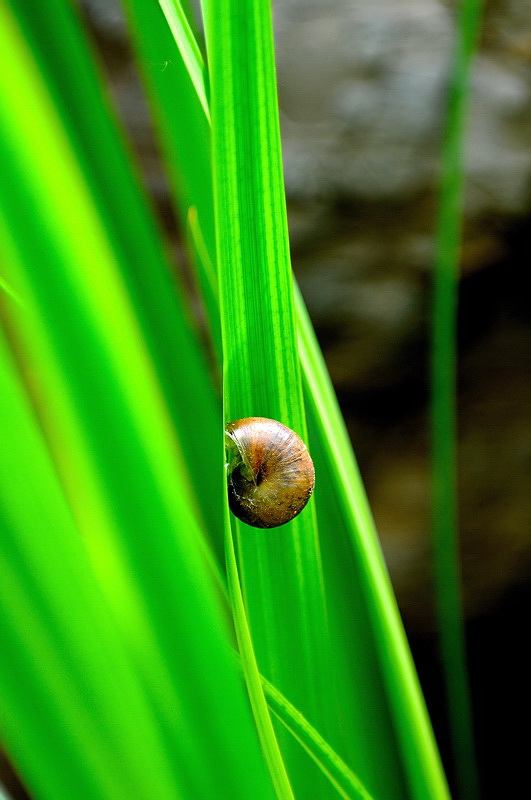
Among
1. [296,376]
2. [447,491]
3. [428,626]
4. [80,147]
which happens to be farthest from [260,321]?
[428,626]

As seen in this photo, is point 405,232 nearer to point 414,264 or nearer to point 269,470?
point 414,264

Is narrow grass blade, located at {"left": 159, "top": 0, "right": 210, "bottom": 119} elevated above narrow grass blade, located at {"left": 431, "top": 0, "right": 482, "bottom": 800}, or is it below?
above

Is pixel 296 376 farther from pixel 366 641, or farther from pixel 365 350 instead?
pixel 365 350

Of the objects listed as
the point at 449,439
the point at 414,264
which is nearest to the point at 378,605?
the point at 449,439

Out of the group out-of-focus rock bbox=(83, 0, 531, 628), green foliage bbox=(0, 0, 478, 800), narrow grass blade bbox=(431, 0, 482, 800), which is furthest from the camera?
out-of-focus rock bbox=(83, 0, 531, 628)

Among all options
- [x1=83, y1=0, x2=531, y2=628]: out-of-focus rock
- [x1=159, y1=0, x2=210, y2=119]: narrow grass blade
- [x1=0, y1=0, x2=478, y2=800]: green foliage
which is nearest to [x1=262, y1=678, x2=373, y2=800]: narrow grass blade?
[x1=0, y1=0, x2=478, y2=800]: green foliage

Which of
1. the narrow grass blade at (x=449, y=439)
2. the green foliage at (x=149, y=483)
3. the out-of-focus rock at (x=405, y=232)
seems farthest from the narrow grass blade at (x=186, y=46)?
the out-of-focus rock at (x=405, y=232)

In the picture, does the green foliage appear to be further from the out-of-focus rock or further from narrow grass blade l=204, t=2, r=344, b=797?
the out-of-focus rock
